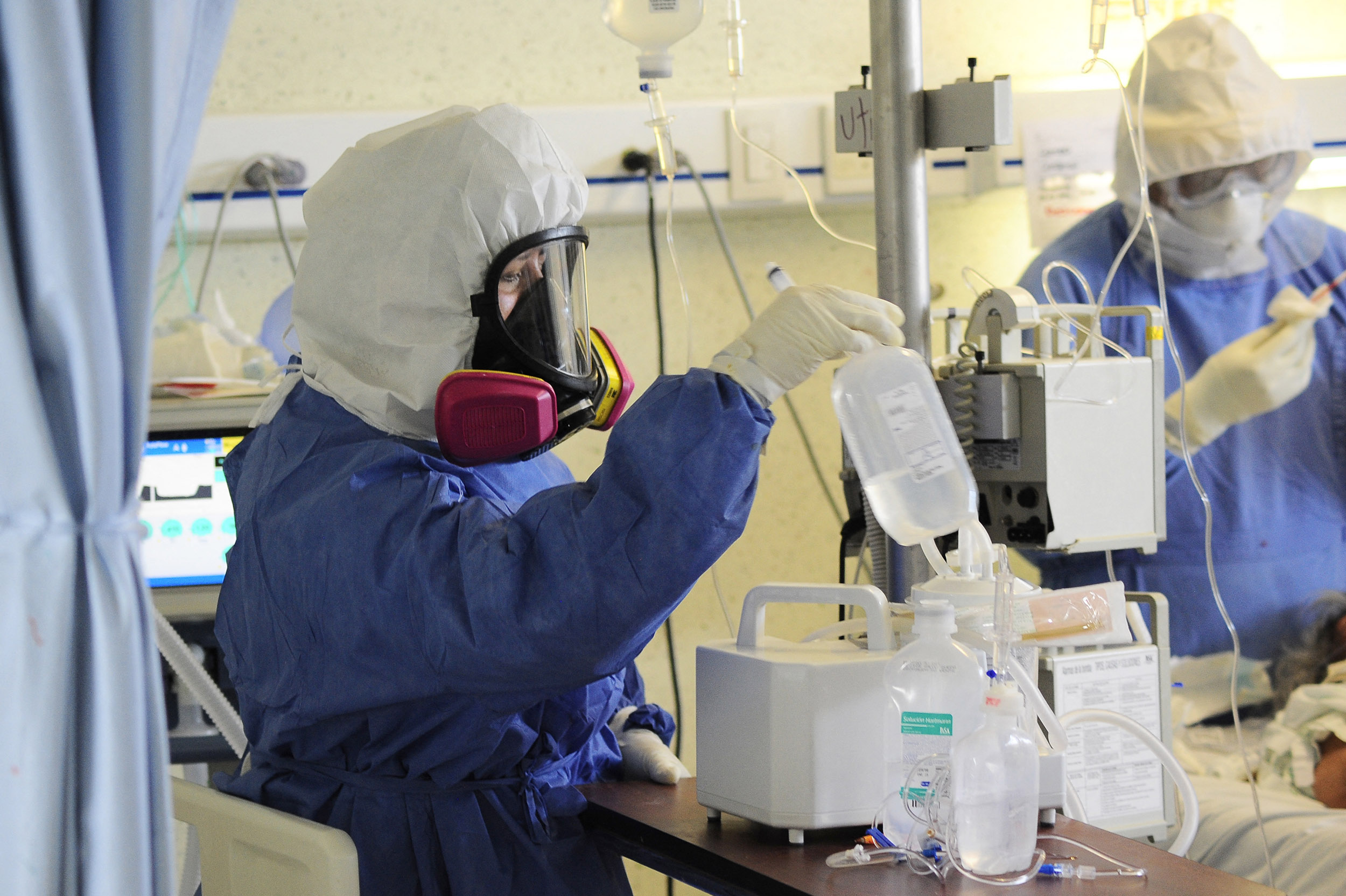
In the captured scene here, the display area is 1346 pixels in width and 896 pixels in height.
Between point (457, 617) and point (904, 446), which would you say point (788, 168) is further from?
point (457, 617)

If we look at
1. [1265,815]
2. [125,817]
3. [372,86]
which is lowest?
[1265,815]

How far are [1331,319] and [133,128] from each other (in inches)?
105

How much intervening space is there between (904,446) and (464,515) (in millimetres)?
477

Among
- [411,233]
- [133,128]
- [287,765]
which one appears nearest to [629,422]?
[411,233]

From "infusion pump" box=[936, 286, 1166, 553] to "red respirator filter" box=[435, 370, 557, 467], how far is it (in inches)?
22.3

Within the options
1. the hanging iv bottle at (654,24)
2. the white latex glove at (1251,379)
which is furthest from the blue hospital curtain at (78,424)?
the white latex glove at (1251,379)

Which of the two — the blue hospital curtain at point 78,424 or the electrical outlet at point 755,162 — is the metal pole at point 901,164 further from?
the electrical outlet at point 755,162

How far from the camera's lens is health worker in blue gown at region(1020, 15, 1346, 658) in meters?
2.57

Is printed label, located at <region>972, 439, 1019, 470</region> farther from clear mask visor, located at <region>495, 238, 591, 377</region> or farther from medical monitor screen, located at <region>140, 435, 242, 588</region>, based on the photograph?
medical monitor screen, located at <region>140, 435, 242, 588</region>

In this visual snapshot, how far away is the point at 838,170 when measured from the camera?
2.65 metres

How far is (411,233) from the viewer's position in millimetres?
1393

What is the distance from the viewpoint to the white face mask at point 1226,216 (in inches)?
104

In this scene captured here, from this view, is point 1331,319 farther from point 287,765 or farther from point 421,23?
point 287,765

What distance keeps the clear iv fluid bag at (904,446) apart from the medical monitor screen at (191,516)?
4.82ft
